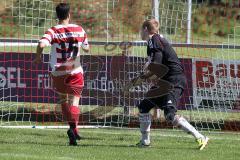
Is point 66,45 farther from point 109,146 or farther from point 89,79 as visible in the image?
point 89,79

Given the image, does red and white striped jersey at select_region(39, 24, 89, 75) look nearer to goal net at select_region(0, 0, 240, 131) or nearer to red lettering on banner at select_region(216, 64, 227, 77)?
goal net at select_region(0, 0, 240, 131)

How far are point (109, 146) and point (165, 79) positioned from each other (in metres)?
1.27

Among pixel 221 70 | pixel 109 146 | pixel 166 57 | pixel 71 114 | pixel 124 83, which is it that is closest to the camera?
pixel 166 57

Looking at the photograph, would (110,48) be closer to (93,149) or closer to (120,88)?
(120,88)

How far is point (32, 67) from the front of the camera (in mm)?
15336

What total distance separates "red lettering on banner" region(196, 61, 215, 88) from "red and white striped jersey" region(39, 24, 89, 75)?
3.41 m

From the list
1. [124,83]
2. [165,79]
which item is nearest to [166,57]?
[165,79]

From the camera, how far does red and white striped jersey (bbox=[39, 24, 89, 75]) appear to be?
11.8 metres

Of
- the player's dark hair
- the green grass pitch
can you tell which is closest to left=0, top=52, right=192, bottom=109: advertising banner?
the green grass pitch

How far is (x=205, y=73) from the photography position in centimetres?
1473

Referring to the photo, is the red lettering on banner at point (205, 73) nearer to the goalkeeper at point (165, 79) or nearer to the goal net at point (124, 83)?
the goal net at point (124, 83)

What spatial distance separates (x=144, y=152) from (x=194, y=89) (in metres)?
3.98

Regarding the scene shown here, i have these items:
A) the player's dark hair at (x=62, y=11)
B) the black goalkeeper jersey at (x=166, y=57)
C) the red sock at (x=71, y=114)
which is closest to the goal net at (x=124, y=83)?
the red sock at (x=71, y=114)

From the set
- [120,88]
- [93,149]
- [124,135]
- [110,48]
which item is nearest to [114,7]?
[110,48]
